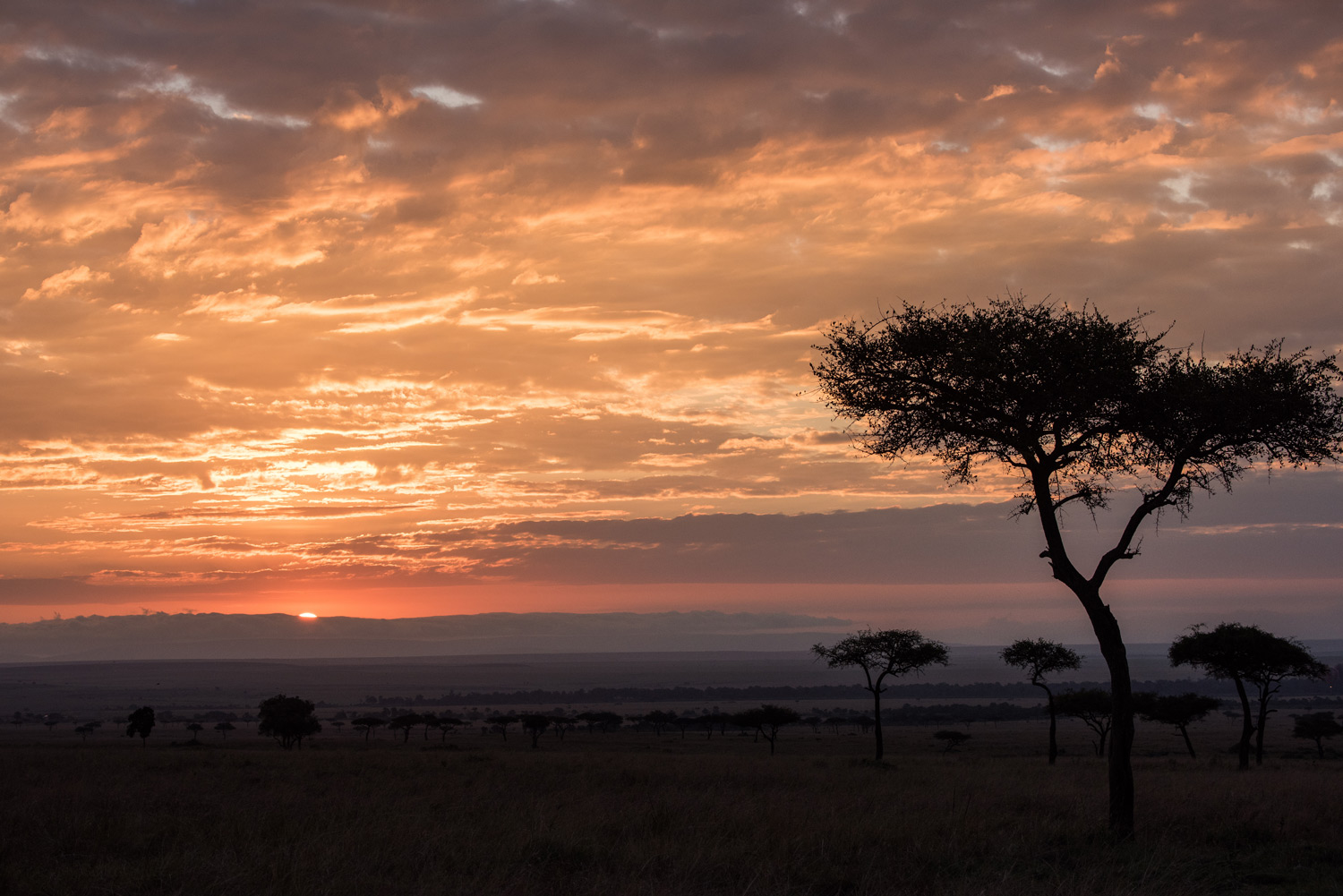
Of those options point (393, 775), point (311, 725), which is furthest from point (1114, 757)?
point (311, 725)

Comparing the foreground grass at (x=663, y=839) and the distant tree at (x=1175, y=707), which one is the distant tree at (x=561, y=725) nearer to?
the distant tree at (x=1175, y=707)

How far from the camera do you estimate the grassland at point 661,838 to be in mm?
11898

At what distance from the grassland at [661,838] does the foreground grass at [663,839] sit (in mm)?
60

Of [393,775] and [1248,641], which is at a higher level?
[1248,641]

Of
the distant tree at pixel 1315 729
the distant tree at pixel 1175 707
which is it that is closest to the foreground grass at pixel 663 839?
the distant tree at pixel 1175 707

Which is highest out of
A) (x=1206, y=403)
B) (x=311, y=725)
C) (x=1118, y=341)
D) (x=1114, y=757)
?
(x=1118, y=341)

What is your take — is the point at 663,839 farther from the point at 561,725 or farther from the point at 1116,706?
the point at 561,725

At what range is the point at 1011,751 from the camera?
7162cm

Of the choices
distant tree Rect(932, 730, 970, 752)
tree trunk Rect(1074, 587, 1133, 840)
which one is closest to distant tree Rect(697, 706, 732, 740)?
distant tree Rect(932, 730, 970, 752)

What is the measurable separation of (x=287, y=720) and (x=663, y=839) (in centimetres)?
7556

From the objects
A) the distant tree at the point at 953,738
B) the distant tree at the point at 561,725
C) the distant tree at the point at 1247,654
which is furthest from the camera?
the distant tree at the point at 561,725

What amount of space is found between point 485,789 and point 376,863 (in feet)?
34.2

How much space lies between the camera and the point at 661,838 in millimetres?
14742

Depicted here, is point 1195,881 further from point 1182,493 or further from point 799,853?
point 1182,493
